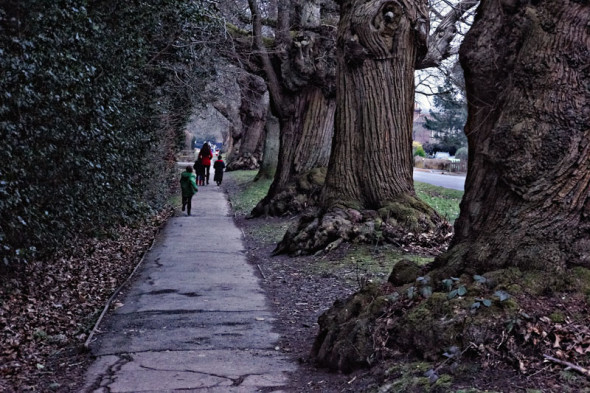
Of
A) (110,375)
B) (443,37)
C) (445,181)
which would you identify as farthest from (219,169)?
(110,375)

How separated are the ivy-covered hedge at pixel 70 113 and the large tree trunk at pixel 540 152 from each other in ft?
13.5

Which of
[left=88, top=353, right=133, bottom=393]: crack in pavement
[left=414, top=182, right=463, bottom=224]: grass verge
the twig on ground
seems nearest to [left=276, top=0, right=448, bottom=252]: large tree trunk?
[left=414, top=182, right=463, bottom=224]: grass verge

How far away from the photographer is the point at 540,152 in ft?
18.2

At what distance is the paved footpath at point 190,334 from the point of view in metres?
5.93

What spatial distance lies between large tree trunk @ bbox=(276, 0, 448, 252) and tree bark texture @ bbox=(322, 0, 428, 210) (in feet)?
0.06

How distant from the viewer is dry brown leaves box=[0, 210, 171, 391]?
688 centimetres

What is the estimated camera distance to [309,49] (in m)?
18.0

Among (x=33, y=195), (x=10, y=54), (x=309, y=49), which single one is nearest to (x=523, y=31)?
(x=10, y=54)

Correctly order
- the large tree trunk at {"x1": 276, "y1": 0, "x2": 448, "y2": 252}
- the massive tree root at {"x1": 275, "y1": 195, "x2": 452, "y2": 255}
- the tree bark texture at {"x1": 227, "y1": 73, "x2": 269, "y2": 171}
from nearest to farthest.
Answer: the massive tree root at {"x1": 275, "y1": 195, "x2": 452, "y2": 255}
the large tree trunk at {"x1": 276, "y1": 0, "x2": 448, "y2": 252}
the tree bark texture at {"x1": 227, "y1": 73, "x2": 269, "y2": 171}

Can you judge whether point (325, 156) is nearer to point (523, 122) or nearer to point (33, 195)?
point (33, 195)

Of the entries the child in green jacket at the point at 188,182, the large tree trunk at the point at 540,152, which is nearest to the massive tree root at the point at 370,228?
the large tree trunk at the point at 540,152

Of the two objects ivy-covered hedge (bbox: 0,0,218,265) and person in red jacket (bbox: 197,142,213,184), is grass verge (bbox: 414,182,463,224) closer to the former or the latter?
ivy-covered hedge (bbox: 0,0,218,265)

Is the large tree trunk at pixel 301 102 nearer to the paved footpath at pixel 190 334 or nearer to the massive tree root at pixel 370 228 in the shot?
the massive tree root at pixel 370 228

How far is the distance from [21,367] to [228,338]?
6.20 ft
